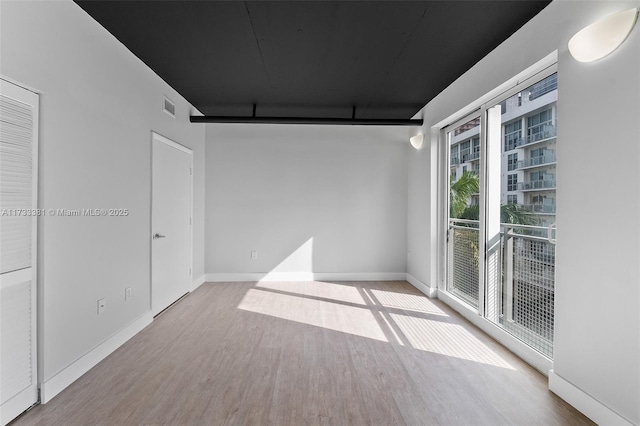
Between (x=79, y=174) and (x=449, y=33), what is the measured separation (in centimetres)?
314

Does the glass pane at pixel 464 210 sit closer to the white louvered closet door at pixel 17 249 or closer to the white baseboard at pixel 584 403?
the white baseboard at pixel 584 403

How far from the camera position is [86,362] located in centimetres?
254

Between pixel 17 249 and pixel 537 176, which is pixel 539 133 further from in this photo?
pixel 17 249

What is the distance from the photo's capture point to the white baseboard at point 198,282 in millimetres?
4962

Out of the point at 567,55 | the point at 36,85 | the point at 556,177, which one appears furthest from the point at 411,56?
the point at 36,85

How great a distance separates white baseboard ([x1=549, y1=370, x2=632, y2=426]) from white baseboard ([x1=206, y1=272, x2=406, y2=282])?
→ 335cm

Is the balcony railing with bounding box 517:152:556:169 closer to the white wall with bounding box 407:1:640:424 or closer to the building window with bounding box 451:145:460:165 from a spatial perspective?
the white wall with bounding box 407:1:640:424

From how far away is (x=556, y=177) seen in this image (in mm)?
2266

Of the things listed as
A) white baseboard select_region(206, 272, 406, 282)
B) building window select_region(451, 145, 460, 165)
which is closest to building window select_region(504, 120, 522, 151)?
building window select_region(451, 145, 460, 165)

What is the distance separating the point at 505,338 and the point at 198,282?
4209mm

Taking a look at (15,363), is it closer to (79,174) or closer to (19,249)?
(19,249)

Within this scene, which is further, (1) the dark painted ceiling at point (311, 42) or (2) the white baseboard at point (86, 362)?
(1) the dark painted ceiling at point (311, 42)

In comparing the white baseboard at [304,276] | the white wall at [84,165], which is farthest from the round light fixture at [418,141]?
the white wall at [84,165]

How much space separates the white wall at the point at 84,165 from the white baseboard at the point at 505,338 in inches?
138
